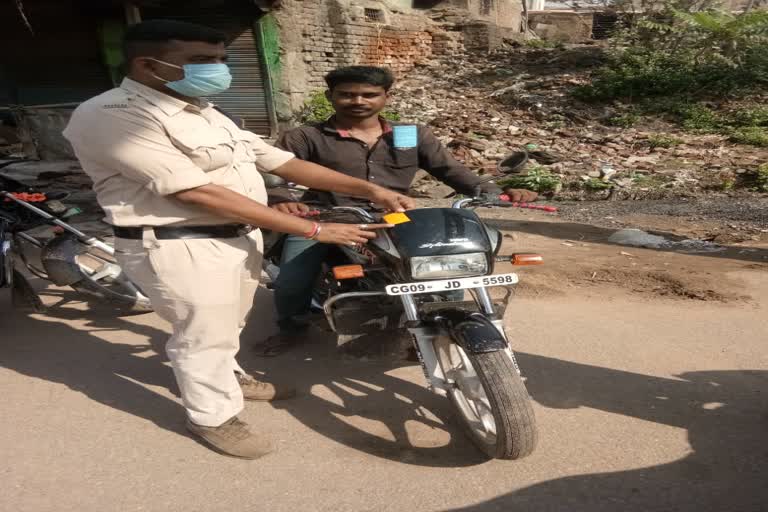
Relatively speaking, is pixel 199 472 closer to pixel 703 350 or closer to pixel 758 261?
pixel 703 350

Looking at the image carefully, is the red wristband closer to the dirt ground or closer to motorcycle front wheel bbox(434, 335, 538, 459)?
motorcycle front wheel bbox(434, 335, 538, 459)

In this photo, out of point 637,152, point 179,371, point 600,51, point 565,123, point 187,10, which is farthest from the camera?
point 600,51

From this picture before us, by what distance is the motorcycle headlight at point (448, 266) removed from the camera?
2422 millimetres

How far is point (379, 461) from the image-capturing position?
2.53 meters

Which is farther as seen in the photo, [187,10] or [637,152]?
[187,10]

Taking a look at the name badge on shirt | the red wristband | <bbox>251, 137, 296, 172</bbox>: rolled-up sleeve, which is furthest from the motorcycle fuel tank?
the name badge on shirt

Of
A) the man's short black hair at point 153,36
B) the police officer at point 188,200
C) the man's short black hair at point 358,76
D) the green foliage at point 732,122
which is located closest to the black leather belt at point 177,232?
the police officer at point 188,200

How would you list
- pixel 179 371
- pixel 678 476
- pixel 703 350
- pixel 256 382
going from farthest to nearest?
pixel 703 350 < pixel 256 382 < pixel 179 371 < pixel 678 476

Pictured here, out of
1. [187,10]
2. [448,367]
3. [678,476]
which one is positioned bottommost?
[678,476]

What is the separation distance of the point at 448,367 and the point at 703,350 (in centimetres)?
183

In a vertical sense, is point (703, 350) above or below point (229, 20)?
below

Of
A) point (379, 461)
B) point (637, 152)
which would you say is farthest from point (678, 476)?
point (637, 152)

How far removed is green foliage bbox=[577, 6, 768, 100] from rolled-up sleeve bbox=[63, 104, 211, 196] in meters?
12.0

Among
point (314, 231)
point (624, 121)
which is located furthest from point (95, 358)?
point (624, 121)
